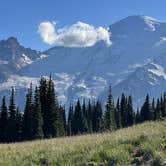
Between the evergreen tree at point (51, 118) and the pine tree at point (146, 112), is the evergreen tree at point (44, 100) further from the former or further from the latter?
the pine tree at point (146, 112)

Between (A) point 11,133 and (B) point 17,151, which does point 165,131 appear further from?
(A) point 11,133

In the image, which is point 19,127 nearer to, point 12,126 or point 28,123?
point 12,126

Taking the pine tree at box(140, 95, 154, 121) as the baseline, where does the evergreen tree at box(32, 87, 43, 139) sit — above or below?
below

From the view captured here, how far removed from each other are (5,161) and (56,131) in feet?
172

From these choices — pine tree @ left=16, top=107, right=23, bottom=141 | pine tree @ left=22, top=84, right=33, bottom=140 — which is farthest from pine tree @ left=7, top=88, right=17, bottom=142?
pine tree @ left=22, top=84, right=33, bottom=140

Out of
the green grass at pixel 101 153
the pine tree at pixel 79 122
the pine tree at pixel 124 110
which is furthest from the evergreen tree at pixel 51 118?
the pine tree at pixel 124 110

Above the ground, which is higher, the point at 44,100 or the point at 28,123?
the point at 44,100

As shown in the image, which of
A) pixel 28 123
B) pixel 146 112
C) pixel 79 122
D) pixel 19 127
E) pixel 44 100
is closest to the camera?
pixel 28 123

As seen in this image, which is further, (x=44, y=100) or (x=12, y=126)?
(x=12, y=126)

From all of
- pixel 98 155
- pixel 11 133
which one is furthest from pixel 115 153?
pixel 11 133

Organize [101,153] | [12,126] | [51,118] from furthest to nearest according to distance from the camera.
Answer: [12,126], [51,118], [101,153]

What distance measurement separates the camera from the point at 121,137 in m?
17.8

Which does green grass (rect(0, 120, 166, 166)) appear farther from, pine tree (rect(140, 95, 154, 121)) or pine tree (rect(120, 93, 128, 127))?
pine tree (rect(120, 93, 128, 127))

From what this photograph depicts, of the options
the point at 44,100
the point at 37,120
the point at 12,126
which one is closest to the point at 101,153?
the point at 37,120
